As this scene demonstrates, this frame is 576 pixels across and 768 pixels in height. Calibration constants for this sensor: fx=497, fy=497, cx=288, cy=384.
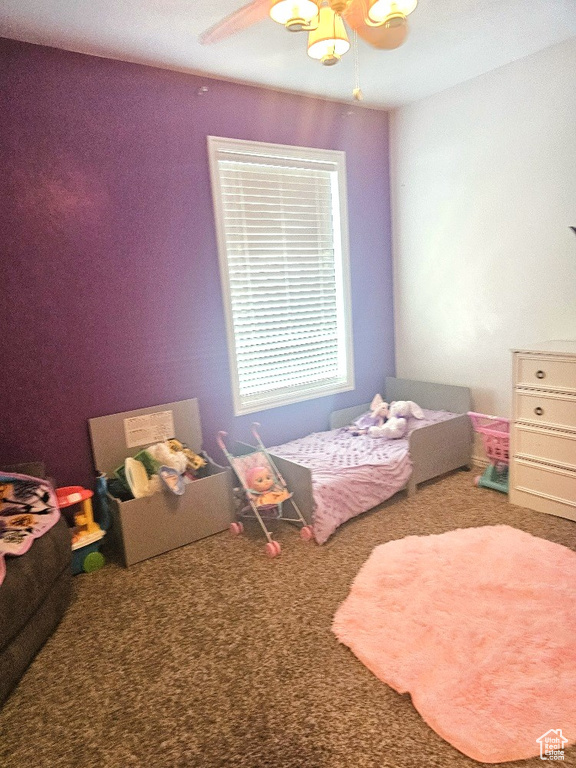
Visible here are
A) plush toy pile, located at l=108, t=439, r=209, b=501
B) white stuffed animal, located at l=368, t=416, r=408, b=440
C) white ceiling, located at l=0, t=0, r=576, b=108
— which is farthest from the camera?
white stuffed animal, located at l=368, t=416, r=408, b=440

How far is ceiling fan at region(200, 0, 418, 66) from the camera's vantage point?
1464 mm

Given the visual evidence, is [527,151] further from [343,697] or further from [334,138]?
[343,697]

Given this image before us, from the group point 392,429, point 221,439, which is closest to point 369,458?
point 392,429

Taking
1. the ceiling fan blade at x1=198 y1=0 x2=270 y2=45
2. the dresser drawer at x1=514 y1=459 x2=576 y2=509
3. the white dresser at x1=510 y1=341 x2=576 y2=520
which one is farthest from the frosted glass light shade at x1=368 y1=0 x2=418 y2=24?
the dresser drawer at x1=514 y1=459 x2=576 y2=509

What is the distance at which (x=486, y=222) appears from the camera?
3.35m

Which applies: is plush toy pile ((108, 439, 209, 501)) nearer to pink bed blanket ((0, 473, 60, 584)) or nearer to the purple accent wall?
the purple accent wall

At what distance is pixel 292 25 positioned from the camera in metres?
1.51

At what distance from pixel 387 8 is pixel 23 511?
2351 millimetres

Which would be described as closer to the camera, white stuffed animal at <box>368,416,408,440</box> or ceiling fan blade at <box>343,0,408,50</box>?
ceiling fan blade at <box>343,0,408,50</box>

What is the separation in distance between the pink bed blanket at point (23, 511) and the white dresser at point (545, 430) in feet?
8.31

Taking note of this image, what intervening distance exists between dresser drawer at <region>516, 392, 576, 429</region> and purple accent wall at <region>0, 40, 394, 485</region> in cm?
173

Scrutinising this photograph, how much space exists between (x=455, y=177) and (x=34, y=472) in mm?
3244

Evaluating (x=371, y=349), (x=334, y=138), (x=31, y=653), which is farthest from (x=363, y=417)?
(x=31, y=653)

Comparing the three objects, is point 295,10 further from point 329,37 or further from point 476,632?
point 476,632
